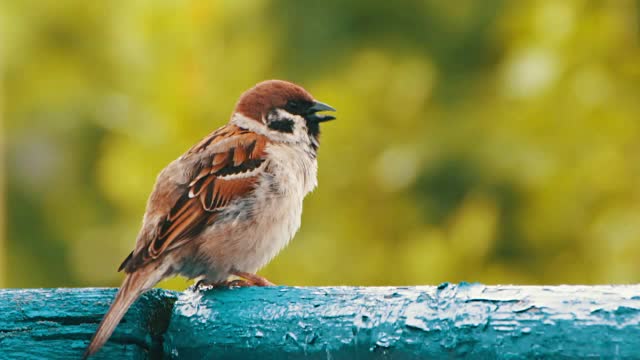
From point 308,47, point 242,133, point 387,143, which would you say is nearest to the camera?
point 242,133

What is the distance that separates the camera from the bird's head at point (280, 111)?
359cm

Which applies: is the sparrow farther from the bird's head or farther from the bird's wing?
the bird's head

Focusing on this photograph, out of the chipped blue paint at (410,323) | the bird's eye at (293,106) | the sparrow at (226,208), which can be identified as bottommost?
the chipped blue paint at (410,323)

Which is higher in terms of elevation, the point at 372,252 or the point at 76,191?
the point at 76,191

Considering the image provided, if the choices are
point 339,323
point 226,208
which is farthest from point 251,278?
point 339,323

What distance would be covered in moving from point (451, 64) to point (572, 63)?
1.41 ft

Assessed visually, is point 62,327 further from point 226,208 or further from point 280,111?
point 280,111

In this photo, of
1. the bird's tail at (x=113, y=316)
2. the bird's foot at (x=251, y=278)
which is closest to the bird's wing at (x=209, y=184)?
the bird's foot at (x=251, y=278)

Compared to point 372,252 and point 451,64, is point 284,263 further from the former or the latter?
point 451,64

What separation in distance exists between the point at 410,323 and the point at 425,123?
2.31 m

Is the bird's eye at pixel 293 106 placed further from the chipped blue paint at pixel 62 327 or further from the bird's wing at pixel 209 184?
the chipped blue paint at pixel 62 327

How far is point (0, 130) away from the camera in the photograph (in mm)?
5086

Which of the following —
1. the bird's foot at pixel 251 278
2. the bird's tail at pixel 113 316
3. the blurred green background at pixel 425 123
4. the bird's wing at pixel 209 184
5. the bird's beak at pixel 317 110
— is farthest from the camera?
the blurred green background at pixel 425 123

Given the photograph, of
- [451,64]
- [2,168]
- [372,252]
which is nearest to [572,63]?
[451,64]
